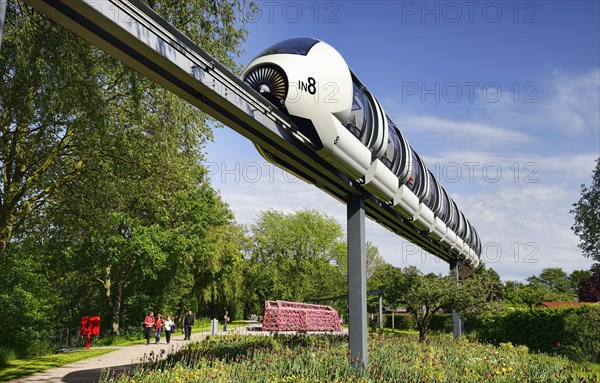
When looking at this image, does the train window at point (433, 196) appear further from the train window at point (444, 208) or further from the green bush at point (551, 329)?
the green bush at point (551, 329)

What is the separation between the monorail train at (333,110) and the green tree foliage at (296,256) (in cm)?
3758

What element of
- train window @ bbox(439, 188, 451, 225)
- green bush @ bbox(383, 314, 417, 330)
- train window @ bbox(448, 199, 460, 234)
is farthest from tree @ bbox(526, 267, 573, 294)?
train window @ bbox(439, 188, 451, 225)

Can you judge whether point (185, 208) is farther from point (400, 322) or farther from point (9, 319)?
point (400, 322)

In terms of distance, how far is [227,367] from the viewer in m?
8.59

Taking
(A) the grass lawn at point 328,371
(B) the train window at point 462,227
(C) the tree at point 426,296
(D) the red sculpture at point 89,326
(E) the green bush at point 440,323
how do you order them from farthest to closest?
1. (E) the green bush at point 440,323
2. (B) the train window at point 462,227
3. (D) the red sculpture at point 89,326
4. (C) the tree at point 426,296
5. (A) the grass lawn at point 328,371

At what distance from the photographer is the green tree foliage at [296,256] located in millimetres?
48781

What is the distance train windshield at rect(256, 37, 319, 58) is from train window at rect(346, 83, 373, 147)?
4.60ft

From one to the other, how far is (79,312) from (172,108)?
2604 cm

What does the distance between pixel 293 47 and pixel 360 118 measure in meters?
2.03

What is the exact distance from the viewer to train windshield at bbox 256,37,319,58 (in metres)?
8.05

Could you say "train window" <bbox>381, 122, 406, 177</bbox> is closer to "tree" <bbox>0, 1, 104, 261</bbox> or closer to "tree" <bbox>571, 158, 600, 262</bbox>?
"tree" <bbox>0, 1, 104, 261</bbox>

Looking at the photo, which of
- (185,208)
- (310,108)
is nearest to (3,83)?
(310,108)

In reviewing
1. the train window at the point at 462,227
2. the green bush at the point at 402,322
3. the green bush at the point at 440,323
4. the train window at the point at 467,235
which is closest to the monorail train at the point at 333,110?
the train window at the point at 462,227

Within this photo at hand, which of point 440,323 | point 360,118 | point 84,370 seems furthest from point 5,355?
point 440,323
